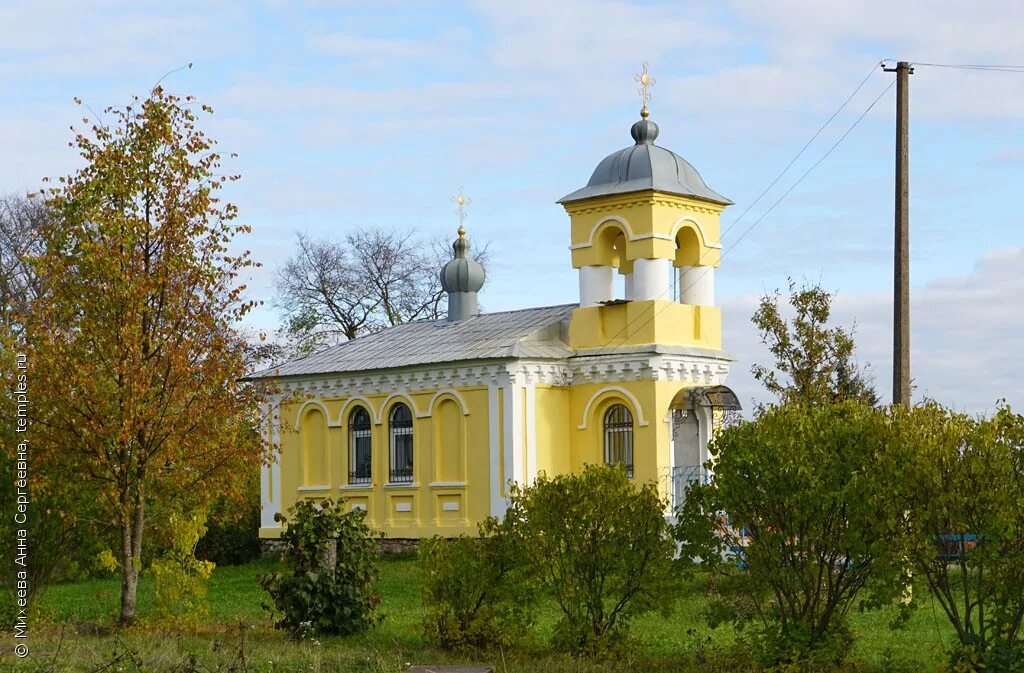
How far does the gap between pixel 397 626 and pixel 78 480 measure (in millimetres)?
4034

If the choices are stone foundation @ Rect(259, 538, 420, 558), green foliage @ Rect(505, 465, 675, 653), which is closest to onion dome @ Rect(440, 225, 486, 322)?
stone foundation @ Rect(259, 538, 420, 558)

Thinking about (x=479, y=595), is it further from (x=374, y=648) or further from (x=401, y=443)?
(x=401, y=443)

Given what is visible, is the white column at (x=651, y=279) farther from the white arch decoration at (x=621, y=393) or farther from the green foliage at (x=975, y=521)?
the green foliage at (x=975, y=521)

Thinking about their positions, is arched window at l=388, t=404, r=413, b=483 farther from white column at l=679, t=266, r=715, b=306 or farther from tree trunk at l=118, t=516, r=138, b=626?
tree trunk at l=118, t=516, r=138, b=626

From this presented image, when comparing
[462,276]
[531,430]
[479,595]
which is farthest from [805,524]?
[462,276]

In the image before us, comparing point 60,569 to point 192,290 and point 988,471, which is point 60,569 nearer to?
point 192,290

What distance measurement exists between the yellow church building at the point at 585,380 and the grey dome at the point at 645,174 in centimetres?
3

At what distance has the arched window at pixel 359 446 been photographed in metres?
28.3

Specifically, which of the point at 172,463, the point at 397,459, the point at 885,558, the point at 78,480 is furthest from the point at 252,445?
the point at 397,459

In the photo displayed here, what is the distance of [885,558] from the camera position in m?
12.3

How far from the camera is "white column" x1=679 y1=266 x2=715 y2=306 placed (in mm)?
26812

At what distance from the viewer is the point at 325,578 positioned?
1540 cm

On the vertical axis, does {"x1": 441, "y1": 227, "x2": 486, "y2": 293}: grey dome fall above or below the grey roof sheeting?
above

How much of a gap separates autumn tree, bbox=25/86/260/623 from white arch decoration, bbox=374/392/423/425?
9.99 metres
